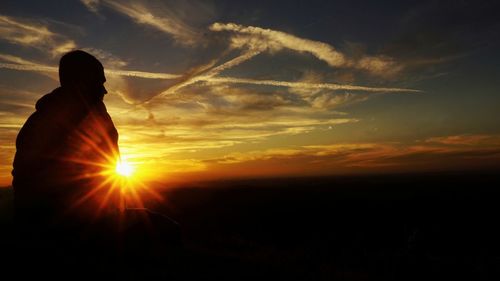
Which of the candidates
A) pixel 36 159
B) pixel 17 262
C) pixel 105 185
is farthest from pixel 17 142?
pixel 17 262

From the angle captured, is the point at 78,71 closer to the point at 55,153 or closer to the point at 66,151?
the point at 66,151

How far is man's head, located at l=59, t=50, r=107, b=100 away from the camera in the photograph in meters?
13.0

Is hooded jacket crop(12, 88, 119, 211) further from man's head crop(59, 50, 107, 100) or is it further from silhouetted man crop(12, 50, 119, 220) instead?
man's head crop(59, 50, 107, 100)

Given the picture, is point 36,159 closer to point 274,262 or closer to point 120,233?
point 120,233

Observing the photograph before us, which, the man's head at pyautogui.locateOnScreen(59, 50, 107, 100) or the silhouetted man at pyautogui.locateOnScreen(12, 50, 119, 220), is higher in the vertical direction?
the man's head at pyautogui.locateOnScreen(59, 50, 107, 100)

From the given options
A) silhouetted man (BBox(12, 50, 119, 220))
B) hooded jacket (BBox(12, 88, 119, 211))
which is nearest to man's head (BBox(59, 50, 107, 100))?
silhouetted man (BBox(12, 50, 119, 220))

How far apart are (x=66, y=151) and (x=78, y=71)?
263 centimetres

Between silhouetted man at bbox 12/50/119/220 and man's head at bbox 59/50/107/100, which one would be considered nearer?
silhouetted man at bbox 12/50/119/220

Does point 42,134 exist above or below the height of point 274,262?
above

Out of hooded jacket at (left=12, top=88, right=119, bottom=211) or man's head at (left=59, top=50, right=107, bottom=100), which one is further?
man's head at (left=59, top=50, right=107, bottom=100)

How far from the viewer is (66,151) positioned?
12.4 m

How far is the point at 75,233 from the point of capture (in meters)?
12.0

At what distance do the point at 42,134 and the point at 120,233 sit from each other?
3836 millimetres

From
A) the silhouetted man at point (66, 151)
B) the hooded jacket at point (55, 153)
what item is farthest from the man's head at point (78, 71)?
the hooded jacket at point (55, 153)
